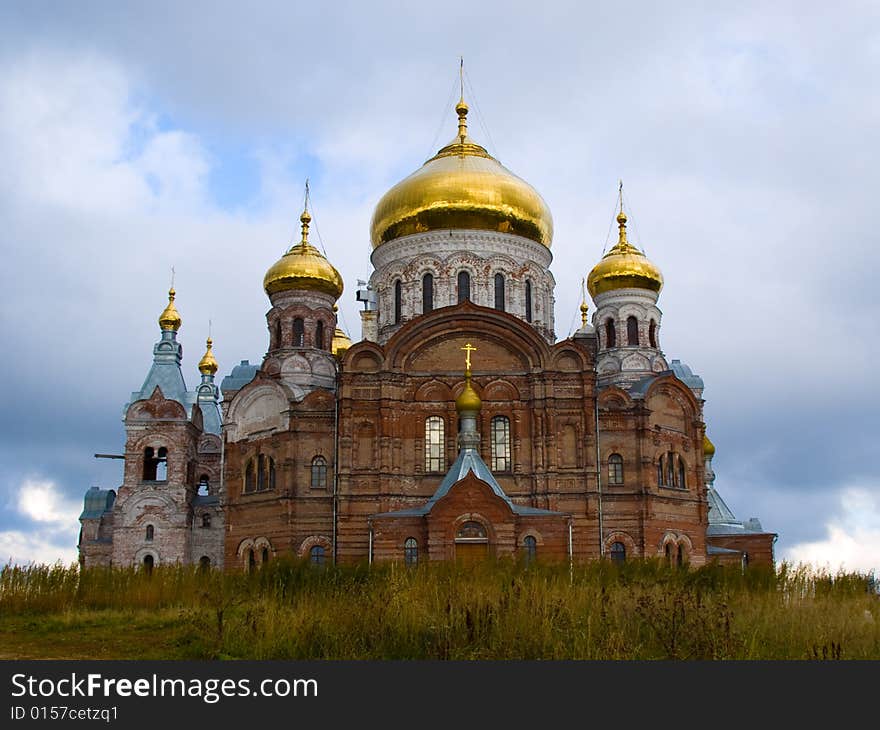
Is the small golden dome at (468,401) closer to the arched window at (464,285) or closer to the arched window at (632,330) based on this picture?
the arched window at (464,285)

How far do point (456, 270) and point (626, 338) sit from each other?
585 cm

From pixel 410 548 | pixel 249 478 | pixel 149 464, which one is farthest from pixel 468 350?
pixel 149 464

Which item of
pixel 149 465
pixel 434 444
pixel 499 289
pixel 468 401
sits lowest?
pixel 434 444

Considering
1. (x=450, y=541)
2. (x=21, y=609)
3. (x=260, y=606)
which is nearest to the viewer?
(x=260, y=606)

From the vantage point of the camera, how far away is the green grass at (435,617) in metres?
10.8

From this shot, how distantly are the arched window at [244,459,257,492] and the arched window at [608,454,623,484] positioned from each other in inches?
405

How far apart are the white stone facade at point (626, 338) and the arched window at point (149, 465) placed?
1497cm

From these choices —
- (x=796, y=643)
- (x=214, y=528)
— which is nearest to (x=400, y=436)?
(x=214, y=528)

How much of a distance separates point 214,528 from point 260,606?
22.5 meters

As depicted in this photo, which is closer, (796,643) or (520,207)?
(796,643)

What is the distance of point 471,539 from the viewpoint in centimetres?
2638

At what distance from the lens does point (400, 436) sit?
29.3 meters

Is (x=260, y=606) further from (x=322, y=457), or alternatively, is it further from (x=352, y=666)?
(x=322, y=457)

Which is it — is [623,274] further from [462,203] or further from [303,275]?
[303,275]
